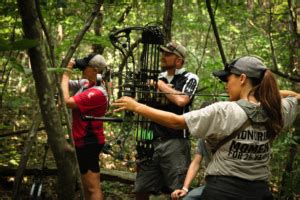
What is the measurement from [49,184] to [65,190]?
424 centimetres

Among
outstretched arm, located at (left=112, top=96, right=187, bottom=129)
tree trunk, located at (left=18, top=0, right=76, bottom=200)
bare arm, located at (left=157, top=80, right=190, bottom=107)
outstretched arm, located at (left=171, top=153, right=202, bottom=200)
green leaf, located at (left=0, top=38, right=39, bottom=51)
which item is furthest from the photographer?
bare arm, located at (left=157, top=80, right=190, bottom=107)

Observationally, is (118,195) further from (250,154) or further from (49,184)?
(250,154)

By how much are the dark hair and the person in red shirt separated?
2275 millimetres

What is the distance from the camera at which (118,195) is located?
653 cm

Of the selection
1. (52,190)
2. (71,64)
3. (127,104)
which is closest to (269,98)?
(127,104)

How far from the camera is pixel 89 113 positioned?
4.77 m

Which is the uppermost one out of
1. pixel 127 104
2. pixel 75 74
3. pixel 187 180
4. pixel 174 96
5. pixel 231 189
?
pixel 127 104

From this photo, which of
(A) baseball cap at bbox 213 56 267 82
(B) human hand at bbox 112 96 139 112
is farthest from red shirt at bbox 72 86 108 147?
(A) baseball cap at bbox 213 56 267 82

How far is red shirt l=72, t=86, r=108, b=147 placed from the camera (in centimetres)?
466

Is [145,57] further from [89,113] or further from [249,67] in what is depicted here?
[89,113]

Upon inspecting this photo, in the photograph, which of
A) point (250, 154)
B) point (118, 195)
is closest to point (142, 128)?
point (250, 154)

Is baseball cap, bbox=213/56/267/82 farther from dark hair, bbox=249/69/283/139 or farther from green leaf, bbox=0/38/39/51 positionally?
green leaf, bbox=0/38/39/51

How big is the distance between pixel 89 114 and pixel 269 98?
248 centimetres

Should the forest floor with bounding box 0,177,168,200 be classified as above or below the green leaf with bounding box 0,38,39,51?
below
